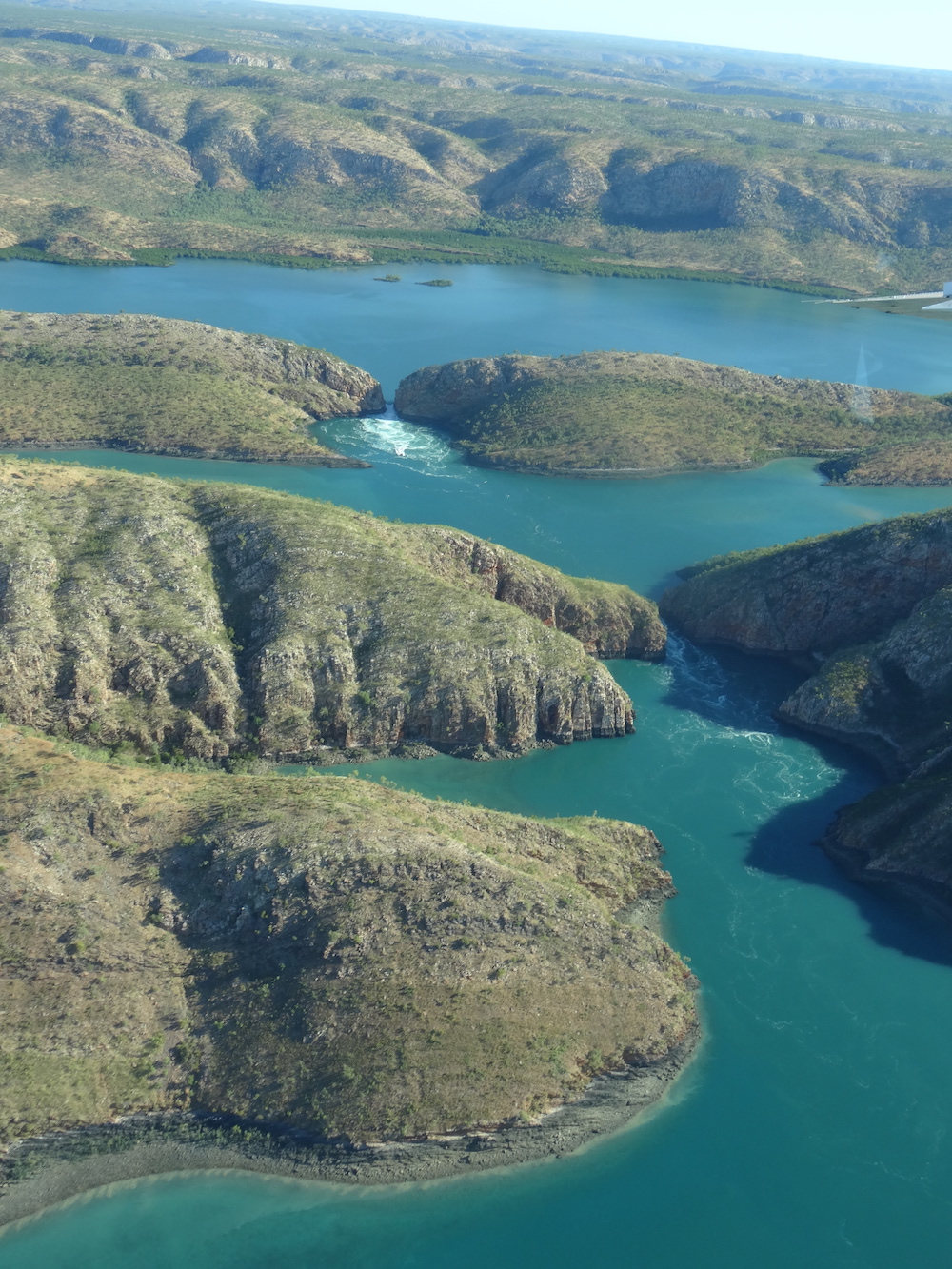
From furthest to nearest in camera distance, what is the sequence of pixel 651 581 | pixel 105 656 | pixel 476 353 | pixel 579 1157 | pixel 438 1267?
pixel 476 353 → pixel 651 581 → pixel 105 656 → pixel 579 1157 → pixel 438 1267

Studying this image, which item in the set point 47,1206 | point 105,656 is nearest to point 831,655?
point 105,656

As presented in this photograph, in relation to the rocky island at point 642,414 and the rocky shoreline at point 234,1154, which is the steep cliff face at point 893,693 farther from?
the rocky island at point 642,414

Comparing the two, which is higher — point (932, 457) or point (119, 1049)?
point (932, 457)

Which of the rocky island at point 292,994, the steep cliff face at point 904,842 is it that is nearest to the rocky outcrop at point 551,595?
the steep cliff face at point 904,842

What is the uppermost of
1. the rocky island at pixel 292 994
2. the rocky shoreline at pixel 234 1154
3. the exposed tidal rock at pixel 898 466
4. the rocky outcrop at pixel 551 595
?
the exposed tidal rock at pixel 898 466

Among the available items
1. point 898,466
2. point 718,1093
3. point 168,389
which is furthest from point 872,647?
point 168,389

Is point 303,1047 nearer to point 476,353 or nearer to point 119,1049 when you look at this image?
point 119,1049

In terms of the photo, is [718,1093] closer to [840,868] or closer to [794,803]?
[840,868]
